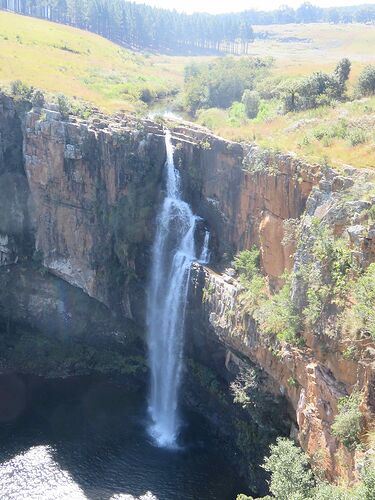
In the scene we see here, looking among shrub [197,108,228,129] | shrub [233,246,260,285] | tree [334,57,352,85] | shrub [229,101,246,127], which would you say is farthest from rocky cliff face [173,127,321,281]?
tree [334,57,352,85]

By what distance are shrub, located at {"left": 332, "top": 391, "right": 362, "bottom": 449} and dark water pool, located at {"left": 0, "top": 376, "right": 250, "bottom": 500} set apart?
1477 cm

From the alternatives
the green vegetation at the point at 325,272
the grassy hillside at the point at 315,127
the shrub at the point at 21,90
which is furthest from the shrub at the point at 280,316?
the shrub at the point at 21,90

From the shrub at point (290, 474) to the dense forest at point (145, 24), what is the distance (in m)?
107

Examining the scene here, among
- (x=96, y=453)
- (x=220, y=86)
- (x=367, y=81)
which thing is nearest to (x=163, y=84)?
(x=220, y=86)

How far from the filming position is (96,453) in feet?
119

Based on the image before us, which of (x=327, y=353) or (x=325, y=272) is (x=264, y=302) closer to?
(x=325, y=272)

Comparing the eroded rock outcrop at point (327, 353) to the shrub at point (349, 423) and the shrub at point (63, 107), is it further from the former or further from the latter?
the shrub at point (63, 107)

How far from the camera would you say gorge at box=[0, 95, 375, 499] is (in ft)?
84.3

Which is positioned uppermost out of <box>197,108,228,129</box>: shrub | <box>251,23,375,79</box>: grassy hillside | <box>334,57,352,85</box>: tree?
<box>251,23,375,79</box>: grassy hillside

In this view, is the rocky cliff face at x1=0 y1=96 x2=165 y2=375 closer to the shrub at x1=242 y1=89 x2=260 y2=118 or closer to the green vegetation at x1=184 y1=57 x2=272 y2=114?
the shrub at x1=242 y1=89 x2=260 y2=118

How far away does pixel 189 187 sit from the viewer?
131ft

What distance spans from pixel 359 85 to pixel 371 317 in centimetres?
2725

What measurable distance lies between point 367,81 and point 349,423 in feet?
97.9

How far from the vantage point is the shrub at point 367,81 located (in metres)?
41.2
